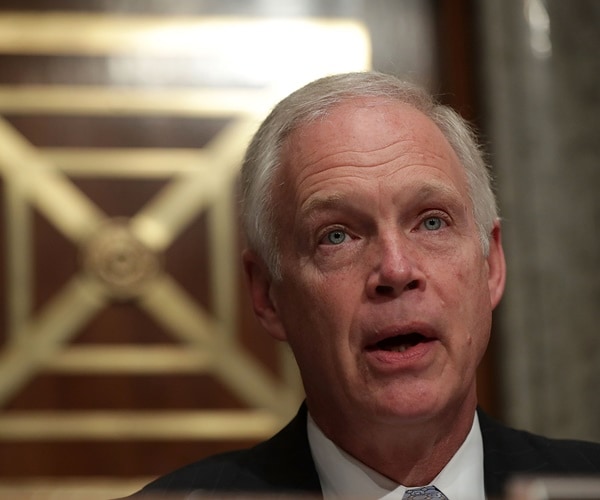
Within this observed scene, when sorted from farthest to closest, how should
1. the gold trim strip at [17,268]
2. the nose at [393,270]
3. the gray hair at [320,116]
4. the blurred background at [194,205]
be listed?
the gold trim strip at [17,268]
the blurred background at [194,205]
the gray hair at [320,116]
the nose at [393,270]

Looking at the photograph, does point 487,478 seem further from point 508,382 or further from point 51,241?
point 51,241

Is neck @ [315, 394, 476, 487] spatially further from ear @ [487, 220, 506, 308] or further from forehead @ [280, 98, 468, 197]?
forehead @ [280, 98, 468, 197]

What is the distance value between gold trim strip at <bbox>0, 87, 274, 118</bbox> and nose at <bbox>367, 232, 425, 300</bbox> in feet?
7.20

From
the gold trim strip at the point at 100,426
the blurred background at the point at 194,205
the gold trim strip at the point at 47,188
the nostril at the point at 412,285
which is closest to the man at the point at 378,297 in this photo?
the nostril at the point at 412,285

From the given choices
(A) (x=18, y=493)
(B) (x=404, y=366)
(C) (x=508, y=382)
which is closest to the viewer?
(A) (x=18, y=493)

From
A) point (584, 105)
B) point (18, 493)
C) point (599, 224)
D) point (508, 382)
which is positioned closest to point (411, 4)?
point (584, 105)

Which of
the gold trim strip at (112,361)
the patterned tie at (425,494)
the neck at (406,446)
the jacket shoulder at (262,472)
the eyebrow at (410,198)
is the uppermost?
the eyebrow at (410,198)

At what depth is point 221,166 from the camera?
4051mm

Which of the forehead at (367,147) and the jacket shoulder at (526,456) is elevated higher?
the forehead at (367,147)

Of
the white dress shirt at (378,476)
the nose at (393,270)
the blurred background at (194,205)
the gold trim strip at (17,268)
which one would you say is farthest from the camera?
the gold trim strip at (17,268)

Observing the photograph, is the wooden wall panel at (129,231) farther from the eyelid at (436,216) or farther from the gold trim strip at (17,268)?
the eyelid at (436,216)

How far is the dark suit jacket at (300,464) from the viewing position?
2.03 metres

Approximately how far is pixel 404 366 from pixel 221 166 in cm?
228

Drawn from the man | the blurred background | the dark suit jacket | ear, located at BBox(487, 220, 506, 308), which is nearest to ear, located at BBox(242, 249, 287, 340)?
the man
